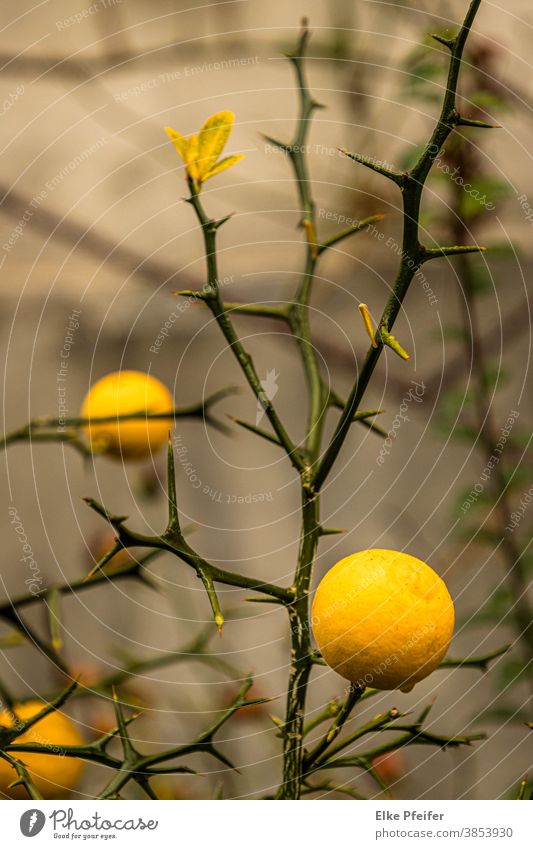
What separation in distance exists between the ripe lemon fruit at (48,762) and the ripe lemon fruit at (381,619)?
109 millimetres

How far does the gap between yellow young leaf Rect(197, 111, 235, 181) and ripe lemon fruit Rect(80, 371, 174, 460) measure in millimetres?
82

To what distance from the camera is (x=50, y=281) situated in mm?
468

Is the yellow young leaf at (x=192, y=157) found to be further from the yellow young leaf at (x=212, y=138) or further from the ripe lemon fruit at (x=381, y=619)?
the ripe lemon fruit at (x=381, y=619)

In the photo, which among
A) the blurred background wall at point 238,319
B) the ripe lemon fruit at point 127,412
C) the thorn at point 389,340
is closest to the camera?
the thorn at point 389,340

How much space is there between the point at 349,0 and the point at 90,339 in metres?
0.24

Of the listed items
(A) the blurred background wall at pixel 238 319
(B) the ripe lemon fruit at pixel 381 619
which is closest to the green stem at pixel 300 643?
(B) the ripe lemon fruit at pixel 381 619

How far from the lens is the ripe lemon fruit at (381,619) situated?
0.62 ft
